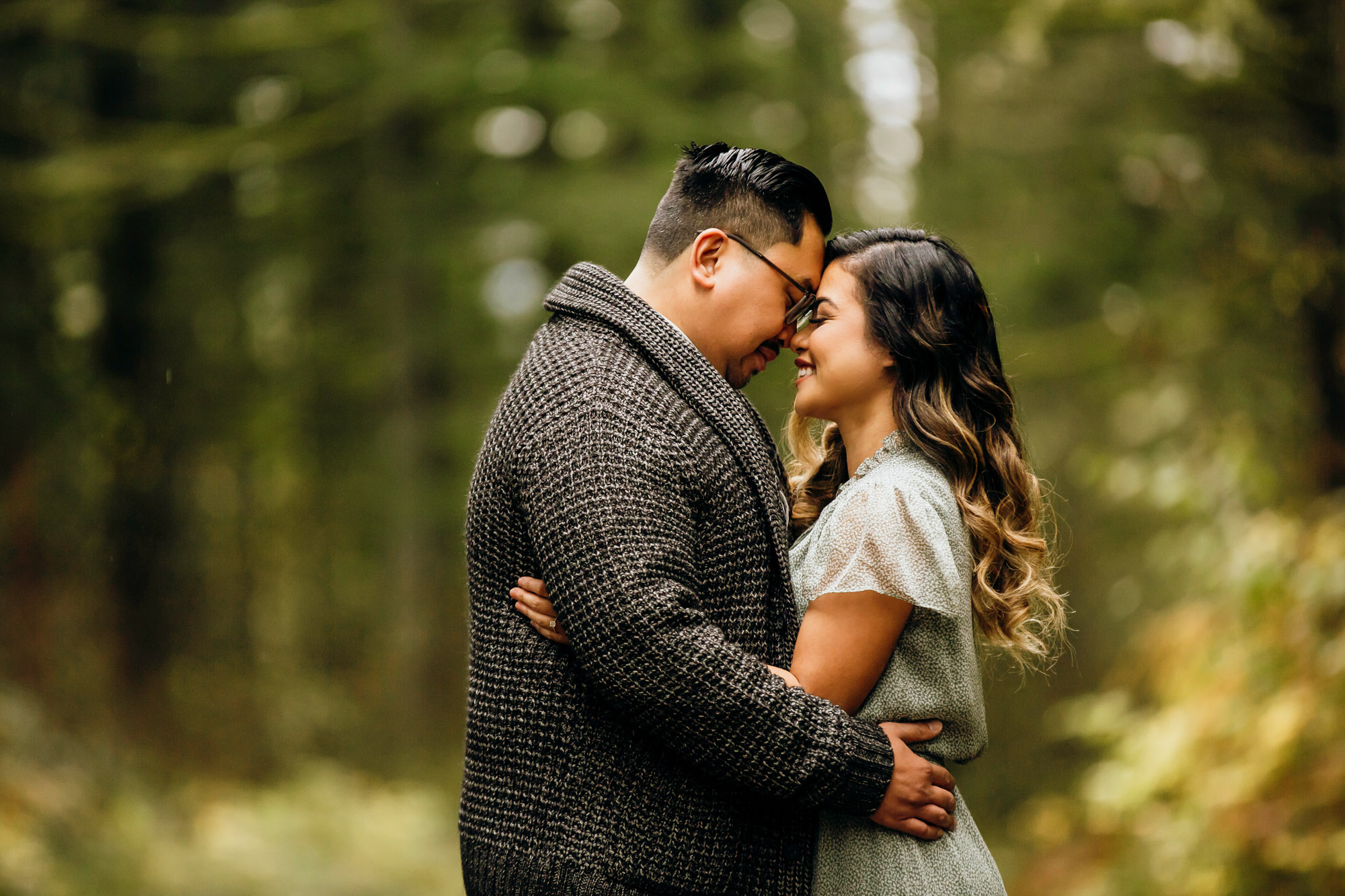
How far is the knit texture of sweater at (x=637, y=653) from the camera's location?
1.90 meters

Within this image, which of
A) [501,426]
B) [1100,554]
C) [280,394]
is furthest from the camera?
[280,394]

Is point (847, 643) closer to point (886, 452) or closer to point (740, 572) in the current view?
point (740, 572)

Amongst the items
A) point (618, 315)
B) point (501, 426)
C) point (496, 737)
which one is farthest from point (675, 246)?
point (496, 737)

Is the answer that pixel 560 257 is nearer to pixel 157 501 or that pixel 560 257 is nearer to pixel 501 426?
pixel 157 501

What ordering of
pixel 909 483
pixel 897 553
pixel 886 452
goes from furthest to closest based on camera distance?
pixel 886 452 < pixel 909 483 < pixel 897 553

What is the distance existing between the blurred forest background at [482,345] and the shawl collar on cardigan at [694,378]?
3.42 metres

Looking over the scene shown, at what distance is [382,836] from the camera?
7656 mm

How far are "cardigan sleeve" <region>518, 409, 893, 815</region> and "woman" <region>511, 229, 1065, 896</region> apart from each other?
120 millimetres

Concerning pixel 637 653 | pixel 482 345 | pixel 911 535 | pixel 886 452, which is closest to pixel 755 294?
pixel 886 452

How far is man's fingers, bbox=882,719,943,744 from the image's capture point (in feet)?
7.20

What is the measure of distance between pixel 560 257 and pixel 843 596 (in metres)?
7.39

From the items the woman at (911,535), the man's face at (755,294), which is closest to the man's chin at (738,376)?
the man's face at (755,294)

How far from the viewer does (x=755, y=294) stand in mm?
2416

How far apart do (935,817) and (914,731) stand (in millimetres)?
160
